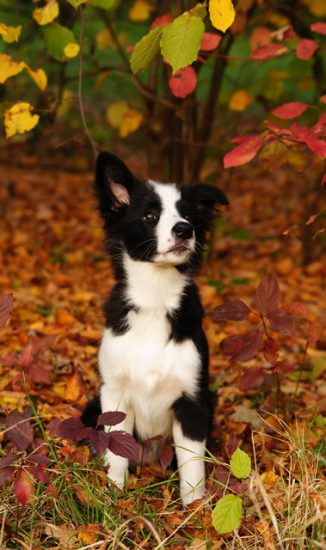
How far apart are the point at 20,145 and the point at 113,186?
7.18m

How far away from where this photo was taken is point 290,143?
3.28 metres

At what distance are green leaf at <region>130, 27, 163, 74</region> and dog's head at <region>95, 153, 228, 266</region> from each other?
1.28ft

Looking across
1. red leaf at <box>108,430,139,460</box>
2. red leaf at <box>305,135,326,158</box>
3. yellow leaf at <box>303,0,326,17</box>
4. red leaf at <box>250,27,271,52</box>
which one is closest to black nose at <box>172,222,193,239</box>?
red leaf at <box>305,135,326,158</box>

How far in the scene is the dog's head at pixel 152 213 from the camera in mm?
3029

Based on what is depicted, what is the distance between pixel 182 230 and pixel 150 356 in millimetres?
530

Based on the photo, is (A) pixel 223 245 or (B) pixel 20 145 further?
(B) pixel 20 145

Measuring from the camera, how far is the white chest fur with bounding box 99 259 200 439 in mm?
3096

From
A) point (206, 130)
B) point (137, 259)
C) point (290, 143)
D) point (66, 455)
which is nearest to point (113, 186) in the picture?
point (137, 259)

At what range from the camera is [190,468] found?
311 cm

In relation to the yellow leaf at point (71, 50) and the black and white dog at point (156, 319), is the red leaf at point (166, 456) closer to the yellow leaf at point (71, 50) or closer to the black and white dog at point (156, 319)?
the black and white dog at point (156, 319)

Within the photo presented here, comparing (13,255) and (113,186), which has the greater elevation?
(113,186)

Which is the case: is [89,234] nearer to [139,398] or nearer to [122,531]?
[139,398]

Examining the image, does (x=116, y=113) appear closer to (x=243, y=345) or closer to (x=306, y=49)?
(x=306, y=49)

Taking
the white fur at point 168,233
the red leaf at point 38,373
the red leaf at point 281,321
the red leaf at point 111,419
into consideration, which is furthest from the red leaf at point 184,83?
the red leaf at point 111,419
